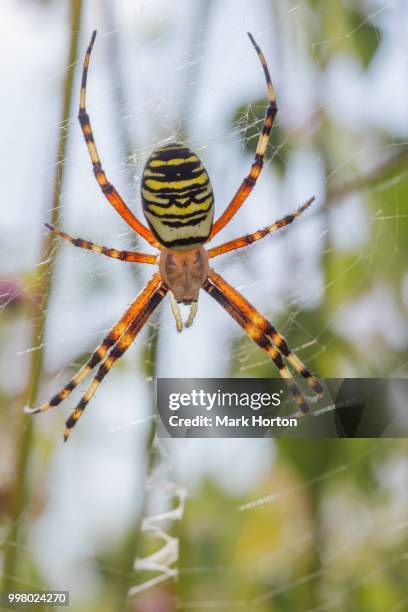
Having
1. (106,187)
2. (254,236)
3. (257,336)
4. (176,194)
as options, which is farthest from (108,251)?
(257,336)

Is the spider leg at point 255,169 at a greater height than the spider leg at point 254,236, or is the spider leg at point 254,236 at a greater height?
the spider leg at point 255,169

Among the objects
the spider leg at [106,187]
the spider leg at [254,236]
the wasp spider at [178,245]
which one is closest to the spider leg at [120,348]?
the wasp spider at [178,245]

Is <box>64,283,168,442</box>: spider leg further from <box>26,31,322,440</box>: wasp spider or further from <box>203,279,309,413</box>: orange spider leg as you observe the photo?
<box>203,279,309,413</box>: orange spider leg

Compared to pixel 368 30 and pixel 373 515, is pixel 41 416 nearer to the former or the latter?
pixel 373 515

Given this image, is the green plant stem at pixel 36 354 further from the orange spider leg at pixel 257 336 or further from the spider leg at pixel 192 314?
the orange spider leg at pixel 257 336

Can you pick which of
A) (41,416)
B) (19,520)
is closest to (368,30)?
(41,416)

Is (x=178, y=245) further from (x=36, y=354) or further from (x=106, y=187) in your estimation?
(x=36, y=354)
